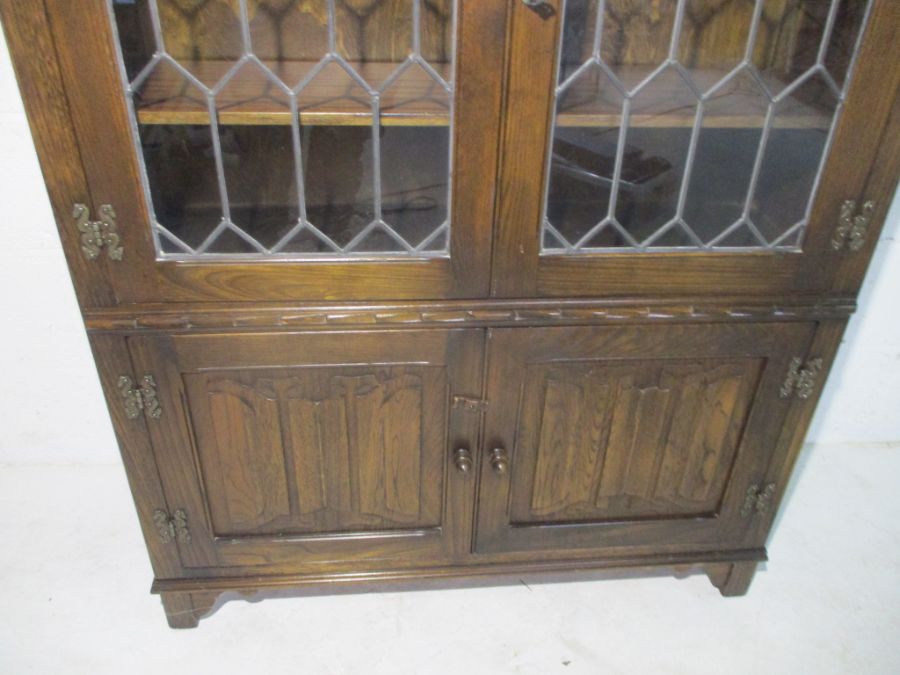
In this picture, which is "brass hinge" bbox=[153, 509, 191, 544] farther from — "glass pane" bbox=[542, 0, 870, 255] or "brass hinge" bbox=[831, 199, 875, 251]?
"brass hinge" bbox=[831, 199, 875, 251]

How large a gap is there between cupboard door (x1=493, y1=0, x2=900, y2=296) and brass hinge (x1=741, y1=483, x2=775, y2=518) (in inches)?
13.1

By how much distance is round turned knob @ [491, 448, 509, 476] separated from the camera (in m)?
1.03

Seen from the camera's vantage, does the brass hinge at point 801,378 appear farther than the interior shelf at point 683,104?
Yes

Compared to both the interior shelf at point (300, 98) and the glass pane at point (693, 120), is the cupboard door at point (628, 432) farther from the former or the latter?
the interior shelf at point (300, 98)

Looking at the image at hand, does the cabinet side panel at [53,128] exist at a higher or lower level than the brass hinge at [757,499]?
higher

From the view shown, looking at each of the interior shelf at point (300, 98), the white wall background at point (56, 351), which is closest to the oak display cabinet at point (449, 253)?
the interior shelf at point (300, 98)

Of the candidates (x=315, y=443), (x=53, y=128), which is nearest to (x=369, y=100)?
(x=53, y=128)

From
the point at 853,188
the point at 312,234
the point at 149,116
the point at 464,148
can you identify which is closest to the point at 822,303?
the point at 853,188

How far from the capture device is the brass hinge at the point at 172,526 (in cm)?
105

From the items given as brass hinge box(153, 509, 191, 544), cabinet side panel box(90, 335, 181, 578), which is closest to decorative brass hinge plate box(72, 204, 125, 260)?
cabinet side panel box(90, 335, 181, 578)

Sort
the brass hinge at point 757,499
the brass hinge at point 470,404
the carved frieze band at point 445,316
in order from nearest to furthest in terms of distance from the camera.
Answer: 1. the carved frieze band at point 445,316
2. the brass hinge at point 470,404
3. the brass hinge at point 757,499

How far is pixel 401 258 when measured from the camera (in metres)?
0.89

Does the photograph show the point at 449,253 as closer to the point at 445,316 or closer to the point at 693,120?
the point at 445,316

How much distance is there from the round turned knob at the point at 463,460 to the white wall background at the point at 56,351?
2.50ft
